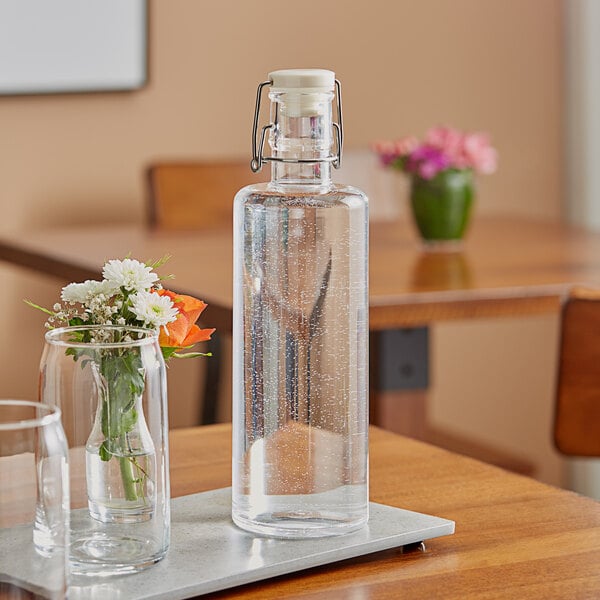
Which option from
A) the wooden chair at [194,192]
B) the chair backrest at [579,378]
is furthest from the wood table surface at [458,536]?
the wooden chair at [194,192]

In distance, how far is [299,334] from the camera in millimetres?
819

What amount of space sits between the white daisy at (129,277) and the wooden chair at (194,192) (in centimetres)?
198

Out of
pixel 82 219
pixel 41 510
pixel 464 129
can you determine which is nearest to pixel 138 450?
pixel 41 510

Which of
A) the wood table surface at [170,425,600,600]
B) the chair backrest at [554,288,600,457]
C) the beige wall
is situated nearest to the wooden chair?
the beige wall

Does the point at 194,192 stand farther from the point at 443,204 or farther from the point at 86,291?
the point at 86,291

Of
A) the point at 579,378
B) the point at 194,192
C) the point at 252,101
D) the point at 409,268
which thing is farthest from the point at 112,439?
the point at 252,101

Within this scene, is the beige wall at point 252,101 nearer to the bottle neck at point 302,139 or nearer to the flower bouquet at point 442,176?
the flower bouquet at point 442,176

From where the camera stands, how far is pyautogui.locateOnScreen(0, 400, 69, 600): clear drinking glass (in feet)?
2.12

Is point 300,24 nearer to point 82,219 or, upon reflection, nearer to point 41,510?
point 82,219

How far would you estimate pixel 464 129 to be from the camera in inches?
139

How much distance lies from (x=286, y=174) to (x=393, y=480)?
274 mm

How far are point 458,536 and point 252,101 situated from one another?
2.45 metres

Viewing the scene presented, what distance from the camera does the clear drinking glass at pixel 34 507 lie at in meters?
0.65

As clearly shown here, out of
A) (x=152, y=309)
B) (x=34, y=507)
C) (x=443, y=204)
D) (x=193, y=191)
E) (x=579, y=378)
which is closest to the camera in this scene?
(x=34, y=507)
